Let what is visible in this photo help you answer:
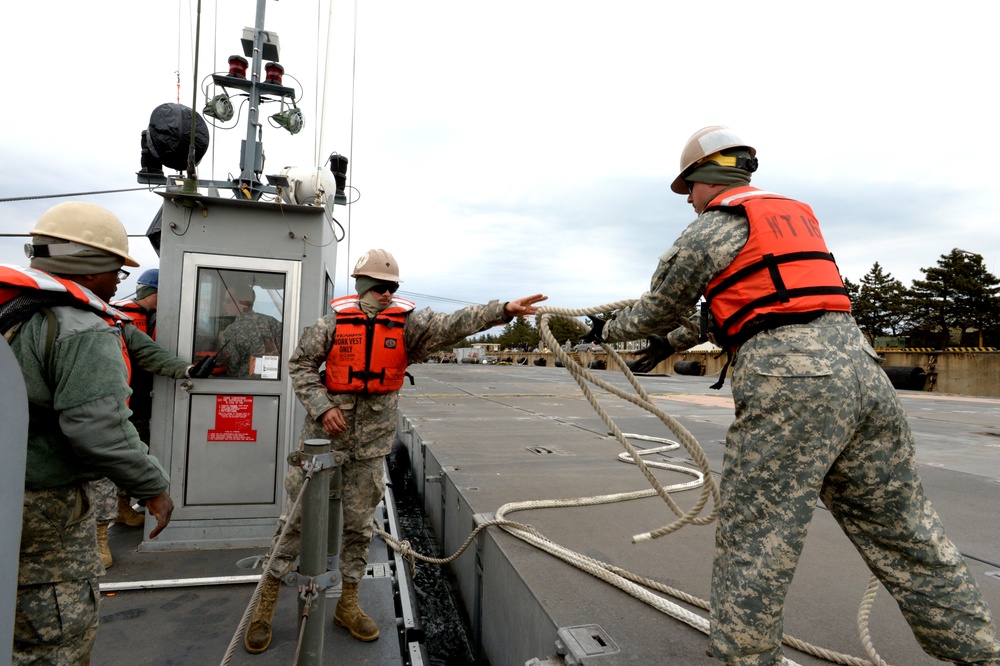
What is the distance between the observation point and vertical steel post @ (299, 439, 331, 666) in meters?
1.99

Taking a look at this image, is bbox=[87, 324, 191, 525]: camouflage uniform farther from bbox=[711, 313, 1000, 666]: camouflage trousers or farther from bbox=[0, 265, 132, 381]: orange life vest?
bbox=[711, 313, 1000, 666]: camouflage trousers

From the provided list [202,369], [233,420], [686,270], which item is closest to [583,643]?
[686,270]

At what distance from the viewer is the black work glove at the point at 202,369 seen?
363 centimetres

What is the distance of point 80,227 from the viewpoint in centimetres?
180

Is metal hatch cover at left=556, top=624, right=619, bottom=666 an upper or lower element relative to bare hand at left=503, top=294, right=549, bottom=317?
lower

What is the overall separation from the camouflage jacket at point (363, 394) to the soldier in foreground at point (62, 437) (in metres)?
1.13

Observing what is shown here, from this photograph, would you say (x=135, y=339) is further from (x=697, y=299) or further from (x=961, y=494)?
(x=961, y=494)

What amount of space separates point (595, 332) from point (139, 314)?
3.56m

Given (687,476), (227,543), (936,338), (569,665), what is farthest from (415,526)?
(936,338)

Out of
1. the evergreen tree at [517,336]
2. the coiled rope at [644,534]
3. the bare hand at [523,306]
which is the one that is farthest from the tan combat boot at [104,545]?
the evergreen tree at [517,336]

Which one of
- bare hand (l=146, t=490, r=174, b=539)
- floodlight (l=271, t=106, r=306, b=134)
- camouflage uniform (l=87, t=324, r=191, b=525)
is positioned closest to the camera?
bare hand (l=146, t=490, r=174, b=539)

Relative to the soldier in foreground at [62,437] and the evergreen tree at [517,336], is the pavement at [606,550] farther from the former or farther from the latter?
the evergreen tree at [517,336]

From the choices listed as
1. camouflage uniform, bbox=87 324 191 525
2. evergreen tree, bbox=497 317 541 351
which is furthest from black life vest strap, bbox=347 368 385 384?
evergreen tree, bbox=497 317 541 351

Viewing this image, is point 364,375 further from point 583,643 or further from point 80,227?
point 583,643
